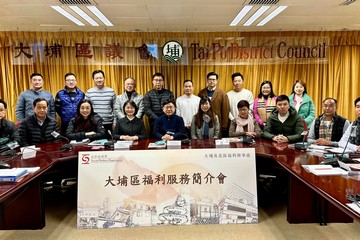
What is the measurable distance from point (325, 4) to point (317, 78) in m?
1.86

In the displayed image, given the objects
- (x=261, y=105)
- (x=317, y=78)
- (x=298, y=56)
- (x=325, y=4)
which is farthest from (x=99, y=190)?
(x=317, y=78)

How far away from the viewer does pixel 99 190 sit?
2.38 metres

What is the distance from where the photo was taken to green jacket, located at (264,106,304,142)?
10.3 feet

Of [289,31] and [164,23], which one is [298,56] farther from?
[164,23]

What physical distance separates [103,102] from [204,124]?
1.61 m

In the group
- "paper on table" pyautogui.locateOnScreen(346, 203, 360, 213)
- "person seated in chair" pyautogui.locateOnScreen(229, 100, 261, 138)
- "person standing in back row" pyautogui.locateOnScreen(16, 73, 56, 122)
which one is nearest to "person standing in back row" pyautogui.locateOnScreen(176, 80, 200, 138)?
"person seated in chair" pyautogui.locateOnScreen(229, 100, 261, 138)

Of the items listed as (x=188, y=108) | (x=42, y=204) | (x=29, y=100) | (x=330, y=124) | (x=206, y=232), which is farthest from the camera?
(x=188, y=108)

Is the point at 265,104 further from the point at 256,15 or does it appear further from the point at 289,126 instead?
the point at 256,15

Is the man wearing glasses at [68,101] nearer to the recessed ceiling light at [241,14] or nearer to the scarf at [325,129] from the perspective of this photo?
the recessed ceiling light at [241,14]

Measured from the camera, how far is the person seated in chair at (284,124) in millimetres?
3092

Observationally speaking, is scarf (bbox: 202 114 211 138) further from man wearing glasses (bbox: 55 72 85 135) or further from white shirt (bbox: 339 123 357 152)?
man wearing glasses (bbox: 55 72 85 135)

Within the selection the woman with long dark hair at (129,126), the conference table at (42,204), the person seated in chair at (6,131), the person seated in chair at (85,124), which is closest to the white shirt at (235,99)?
the woman with long dark hair at (129,126)

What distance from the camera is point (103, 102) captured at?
4.11 metres

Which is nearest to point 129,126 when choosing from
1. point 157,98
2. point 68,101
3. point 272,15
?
point 157,98
